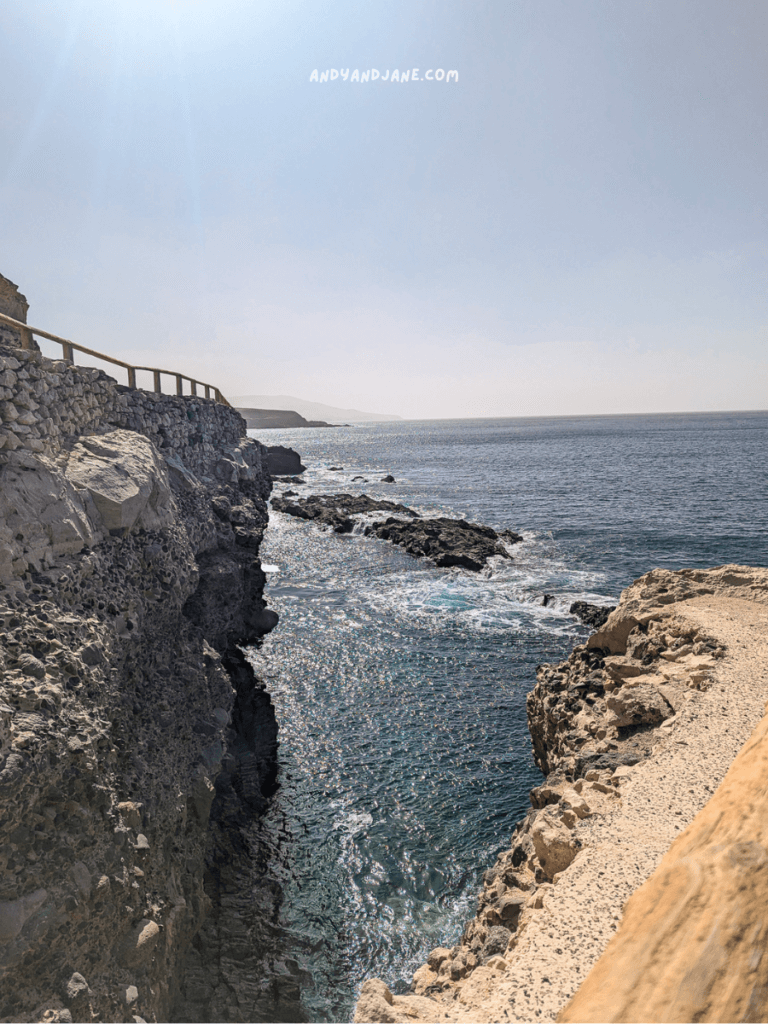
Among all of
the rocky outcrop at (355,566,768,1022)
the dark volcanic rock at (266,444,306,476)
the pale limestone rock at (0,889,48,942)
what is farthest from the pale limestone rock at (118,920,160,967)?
the dark volcanic rock at (266,444,306,476)

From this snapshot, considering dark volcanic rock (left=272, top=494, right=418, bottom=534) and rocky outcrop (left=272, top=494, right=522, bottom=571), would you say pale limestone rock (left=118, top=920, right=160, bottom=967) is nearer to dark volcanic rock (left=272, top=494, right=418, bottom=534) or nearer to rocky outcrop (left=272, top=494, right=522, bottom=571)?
rocky outcrop (left=272, top=494, right=522, bottom=571)

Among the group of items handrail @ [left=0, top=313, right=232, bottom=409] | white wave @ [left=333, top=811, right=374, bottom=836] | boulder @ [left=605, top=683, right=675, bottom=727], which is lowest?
white wave @ [left=333, top=811, right=374, bottom=836]

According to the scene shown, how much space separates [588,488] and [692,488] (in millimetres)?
11160

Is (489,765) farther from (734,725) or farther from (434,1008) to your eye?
(434,1008)

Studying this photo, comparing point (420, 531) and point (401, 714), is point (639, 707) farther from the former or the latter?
point (420, 531)

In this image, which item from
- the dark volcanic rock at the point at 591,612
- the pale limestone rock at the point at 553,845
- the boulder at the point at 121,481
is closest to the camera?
the pale limestone rock at the point at 553,845

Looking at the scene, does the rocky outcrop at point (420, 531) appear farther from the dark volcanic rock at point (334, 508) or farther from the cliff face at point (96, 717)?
the cliff face at point (96, 717)

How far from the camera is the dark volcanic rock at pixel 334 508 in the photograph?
151 feet

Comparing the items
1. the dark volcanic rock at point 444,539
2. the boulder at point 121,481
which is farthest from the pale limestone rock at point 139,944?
the dark volcanic rock at point 444,539

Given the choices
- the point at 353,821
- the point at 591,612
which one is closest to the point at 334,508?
the point at 591,612

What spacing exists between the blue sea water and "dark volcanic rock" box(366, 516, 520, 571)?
1082mm

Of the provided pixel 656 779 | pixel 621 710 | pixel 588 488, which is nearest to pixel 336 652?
pixel 621 710

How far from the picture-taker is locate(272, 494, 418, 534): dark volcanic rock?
46.1m

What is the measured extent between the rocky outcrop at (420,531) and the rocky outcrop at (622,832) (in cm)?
2212
